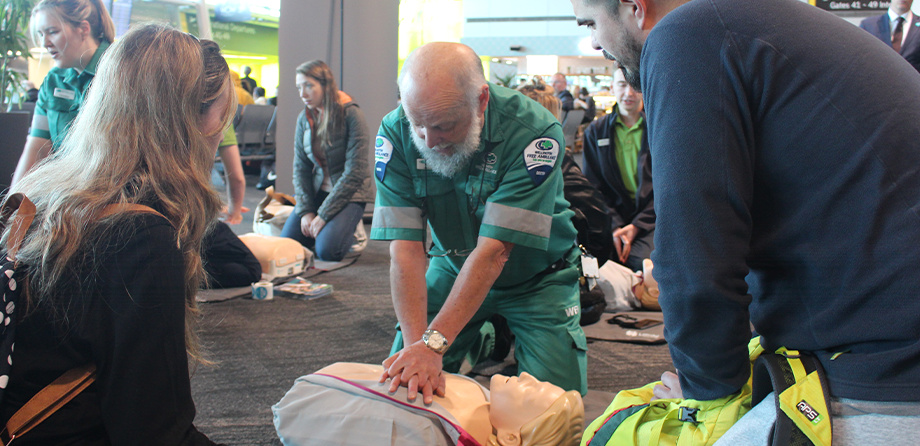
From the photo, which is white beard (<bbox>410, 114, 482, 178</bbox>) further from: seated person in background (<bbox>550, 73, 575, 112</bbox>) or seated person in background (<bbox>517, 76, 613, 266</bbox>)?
seated person in background (<bbox>550, 73, 575, 112</bbox>)

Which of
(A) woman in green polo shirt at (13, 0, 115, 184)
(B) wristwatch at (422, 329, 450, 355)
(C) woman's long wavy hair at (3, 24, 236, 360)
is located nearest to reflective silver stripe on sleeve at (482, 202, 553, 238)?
(B) wristwatch at (422, 329, 450, 355)

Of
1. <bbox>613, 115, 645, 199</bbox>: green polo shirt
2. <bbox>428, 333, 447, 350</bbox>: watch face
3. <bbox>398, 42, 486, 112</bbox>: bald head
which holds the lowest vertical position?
<bbox>428, 333, 447, 350</bbox>: watch face

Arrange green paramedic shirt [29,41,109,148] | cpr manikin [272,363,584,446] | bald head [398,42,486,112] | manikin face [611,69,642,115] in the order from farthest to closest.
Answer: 1. manikin face [611,69,642,115]
2. green paramedic shirt [29,41,109,148]
3. bald head [398,42,486,112]
4. cpr manikin [272,363,584,446]

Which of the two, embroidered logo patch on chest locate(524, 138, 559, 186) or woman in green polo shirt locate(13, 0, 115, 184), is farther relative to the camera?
woman in green polo shirt locate(13, 0, 115, 184)

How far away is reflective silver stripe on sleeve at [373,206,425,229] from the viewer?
6.23 ft

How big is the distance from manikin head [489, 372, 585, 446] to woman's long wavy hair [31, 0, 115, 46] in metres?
2.36

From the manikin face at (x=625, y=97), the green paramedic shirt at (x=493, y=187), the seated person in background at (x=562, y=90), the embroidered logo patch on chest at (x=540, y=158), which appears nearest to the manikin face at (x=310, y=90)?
the manikin face at (x=625, y=97)

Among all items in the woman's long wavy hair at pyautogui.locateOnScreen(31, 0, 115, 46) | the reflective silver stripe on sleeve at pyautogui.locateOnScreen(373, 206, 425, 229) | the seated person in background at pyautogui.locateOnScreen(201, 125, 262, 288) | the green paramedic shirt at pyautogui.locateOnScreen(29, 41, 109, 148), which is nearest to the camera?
the reflective silver stripe on sleeve at pyautogui.locateOnScreen(373, 206, 425, 229)

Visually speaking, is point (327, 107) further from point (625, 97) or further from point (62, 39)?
point (625, 97)

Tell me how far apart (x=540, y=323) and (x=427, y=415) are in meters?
0.83

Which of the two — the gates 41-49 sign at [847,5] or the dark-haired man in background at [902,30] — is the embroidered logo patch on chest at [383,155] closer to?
the dark-haired man in background at [902,30]

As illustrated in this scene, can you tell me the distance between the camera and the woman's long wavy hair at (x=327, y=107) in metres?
4.18

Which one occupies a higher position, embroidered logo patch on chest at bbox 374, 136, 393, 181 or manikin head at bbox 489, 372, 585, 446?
embroidered logo patch on chest at bbox 374, 136, 393, 181

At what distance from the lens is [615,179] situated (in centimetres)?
378
